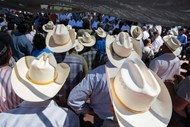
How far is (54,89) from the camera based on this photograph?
7.09 ft

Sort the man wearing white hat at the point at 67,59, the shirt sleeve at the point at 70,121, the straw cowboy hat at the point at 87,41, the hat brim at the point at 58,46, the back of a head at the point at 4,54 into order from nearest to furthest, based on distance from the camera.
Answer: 1. the shirt sleeve at the point at 70,121
2. the back of a head at the point at 4,54
3. the man wearing white hat at the point at 67,59
4. the hat brim at the point at 58,46
5. the straw cowboy hat at the point at 87,41

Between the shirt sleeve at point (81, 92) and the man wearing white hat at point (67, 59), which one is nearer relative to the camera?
the shirt sleeve at point (81, 92)

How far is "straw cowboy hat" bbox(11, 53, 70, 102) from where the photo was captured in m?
2.07

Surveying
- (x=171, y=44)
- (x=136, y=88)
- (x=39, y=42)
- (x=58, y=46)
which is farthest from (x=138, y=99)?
(x=171, y=44)

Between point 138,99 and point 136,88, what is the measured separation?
7 cm

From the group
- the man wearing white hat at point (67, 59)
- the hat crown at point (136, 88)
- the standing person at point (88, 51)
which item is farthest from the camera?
the standing person at point (88, 51)

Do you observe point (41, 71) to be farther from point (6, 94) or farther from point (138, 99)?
point (138, 99)

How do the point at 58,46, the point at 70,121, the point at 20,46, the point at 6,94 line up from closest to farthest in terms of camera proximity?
1. the point at 70,121
2. the point at 6,94
3. the point at 58,46
4. the point at 20,46

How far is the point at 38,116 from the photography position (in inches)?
77.2

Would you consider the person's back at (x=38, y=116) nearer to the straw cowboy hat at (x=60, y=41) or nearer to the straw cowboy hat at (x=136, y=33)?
the straw cowboy hat at (x=60, y=41)

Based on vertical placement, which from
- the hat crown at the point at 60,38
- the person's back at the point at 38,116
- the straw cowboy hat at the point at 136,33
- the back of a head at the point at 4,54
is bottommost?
the straw cowboy hat at the point at 136,33

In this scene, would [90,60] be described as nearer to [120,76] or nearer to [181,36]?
[120,76]

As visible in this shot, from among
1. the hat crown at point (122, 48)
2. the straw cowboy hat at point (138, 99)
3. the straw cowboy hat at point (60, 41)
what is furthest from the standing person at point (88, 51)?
the straw cowboy hat at point (138, 99)

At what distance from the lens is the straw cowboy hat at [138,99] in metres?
1.65
